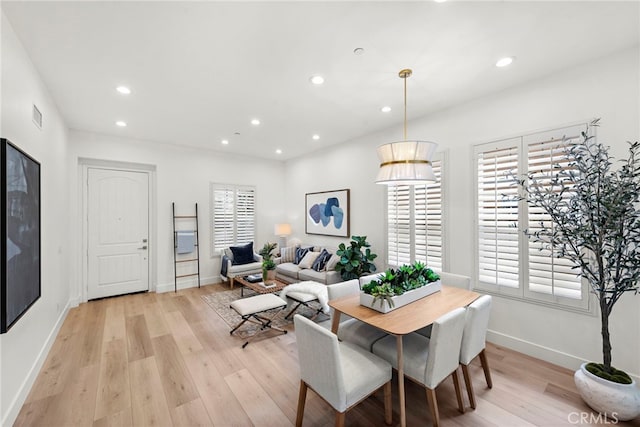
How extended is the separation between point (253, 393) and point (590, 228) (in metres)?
3.07

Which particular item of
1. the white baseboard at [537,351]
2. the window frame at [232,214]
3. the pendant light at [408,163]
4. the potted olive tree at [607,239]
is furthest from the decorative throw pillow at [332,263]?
the potted olive tree at [607,239]

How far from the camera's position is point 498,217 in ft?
10.1

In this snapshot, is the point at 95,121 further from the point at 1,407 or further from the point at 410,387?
the point at 410,387

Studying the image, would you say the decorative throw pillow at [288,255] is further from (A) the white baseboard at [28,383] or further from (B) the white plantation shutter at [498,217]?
(B) the white plantation shutter at [498,217]

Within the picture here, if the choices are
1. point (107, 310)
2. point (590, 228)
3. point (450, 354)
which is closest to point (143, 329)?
point (107, 310)

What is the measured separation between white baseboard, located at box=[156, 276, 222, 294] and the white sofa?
1464 mm

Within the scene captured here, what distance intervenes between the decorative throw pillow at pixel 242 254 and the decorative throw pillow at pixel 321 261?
1.53 m

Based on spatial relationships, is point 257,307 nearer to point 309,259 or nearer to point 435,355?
point 309,259

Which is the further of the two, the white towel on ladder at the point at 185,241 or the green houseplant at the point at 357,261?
the white towel on ladder at the point at 185,241

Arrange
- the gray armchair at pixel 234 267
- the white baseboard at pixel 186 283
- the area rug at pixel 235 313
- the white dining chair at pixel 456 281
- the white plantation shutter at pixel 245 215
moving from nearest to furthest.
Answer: the white dining chair at pixel 456 281, the area rug at pixel 235 313, the white baseboard at pixel 186 283, the gray armchair at pixel 234 267, the white plantation shutter at pixel 245 215

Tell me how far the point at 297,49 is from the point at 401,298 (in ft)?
7.65

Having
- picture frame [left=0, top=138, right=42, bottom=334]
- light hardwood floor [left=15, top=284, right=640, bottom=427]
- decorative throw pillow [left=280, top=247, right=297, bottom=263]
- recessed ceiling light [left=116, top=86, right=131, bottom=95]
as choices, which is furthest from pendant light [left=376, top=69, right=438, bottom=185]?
decorative throw pillow [left=280, top=247, right=297, bottom=263]

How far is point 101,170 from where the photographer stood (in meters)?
4.82

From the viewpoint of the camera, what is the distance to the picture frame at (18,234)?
1.73 meters
